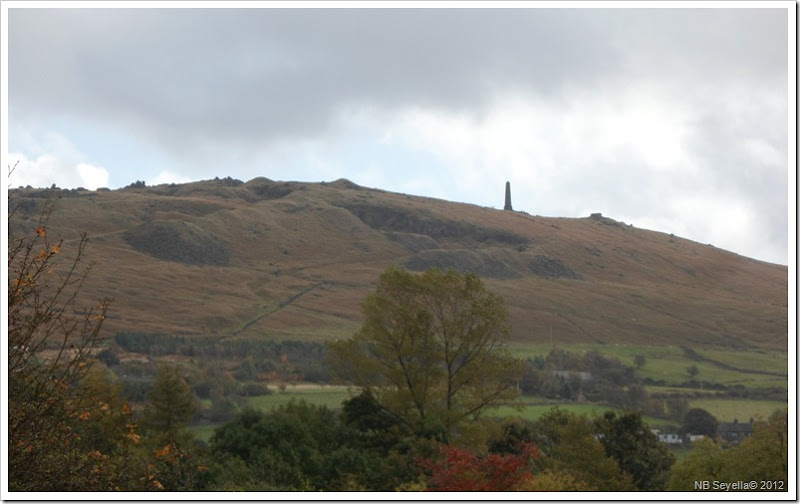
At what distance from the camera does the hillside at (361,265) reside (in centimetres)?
10200

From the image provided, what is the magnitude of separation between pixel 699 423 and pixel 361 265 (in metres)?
93.6

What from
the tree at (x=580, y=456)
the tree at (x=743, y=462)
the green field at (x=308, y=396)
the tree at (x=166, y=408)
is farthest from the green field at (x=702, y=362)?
the tree at (x=166, y=408)

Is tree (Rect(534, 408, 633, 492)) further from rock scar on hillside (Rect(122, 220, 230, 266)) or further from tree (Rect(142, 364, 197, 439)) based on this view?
rock scar on hillside (Rect(122, 220, 230, 266))

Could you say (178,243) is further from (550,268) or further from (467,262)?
(550,268)

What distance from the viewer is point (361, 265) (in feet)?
447

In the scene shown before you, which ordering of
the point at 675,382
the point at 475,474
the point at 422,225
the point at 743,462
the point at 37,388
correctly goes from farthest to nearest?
the point at 422,225 < the point at 675,382 < the point at 743,462 < the point at 475,474 < the point at 37,388

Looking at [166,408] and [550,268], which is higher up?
[550,268]

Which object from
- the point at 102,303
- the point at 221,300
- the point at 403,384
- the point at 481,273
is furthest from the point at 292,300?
the point at 102,303

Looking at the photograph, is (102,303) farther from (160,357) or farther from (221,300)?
(221,300)

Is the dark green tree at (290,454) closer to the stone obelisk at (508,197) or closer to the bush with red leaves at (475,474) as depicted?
the bush with red leaves at (475,474)

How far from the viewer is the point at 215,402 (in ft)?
171

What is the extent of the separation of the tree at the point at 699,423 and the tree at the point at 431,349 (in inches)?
758

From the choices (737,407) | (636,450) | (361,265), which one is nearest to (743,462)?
(636,450)

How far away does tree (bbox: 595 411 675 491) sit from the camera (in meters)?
30.3
